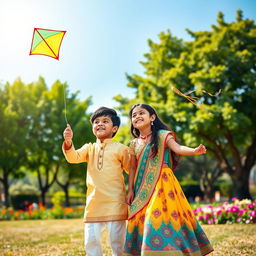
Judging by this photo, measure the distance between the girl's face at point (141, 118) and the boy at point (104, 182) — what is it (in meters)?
0.25

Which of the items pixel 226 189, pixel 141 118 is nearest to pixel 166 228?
pixel 141 118

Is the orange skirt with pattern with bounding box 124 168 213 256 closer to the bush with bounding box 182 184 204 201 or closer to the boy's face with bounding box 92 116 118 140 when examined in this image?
the boy's face with bounding box 92 116 118 140

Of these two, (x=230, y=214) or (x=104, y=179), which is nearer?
(x=104, y=179)

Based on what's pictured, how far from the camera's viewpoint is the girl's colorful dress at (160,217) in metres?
2.90

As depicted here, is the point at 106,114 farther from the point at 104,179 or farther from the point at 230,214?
the point at 230,214

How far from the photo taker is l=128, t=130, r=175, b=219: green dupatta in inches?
125

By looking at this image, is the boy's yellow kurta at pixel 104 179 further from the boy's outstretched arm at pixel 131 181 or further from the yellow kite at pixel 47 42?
the yellow kite at pixel 47 42

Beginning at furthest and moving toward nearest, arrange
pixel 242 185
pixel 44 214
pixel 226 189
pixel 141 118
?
1. pixel 226 189
2. pixel 242 185
3. pixel 44 214
4. pixel 141 118

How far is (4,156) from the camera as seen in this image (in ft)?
61.5

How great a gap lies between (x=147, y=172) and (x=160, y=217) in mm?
Result: 503

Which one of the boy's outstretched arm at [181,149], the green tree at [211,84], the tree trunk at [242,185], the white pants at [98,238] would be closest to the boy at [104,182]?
the white pants at [98,238]

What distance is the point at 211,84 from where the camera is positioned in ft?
44.4

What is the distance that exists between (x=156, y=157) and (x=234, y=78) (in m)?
11.9

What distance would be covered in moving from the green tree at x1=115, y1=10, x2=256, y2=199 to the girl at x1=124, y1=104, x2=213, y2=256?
29.9 feet
